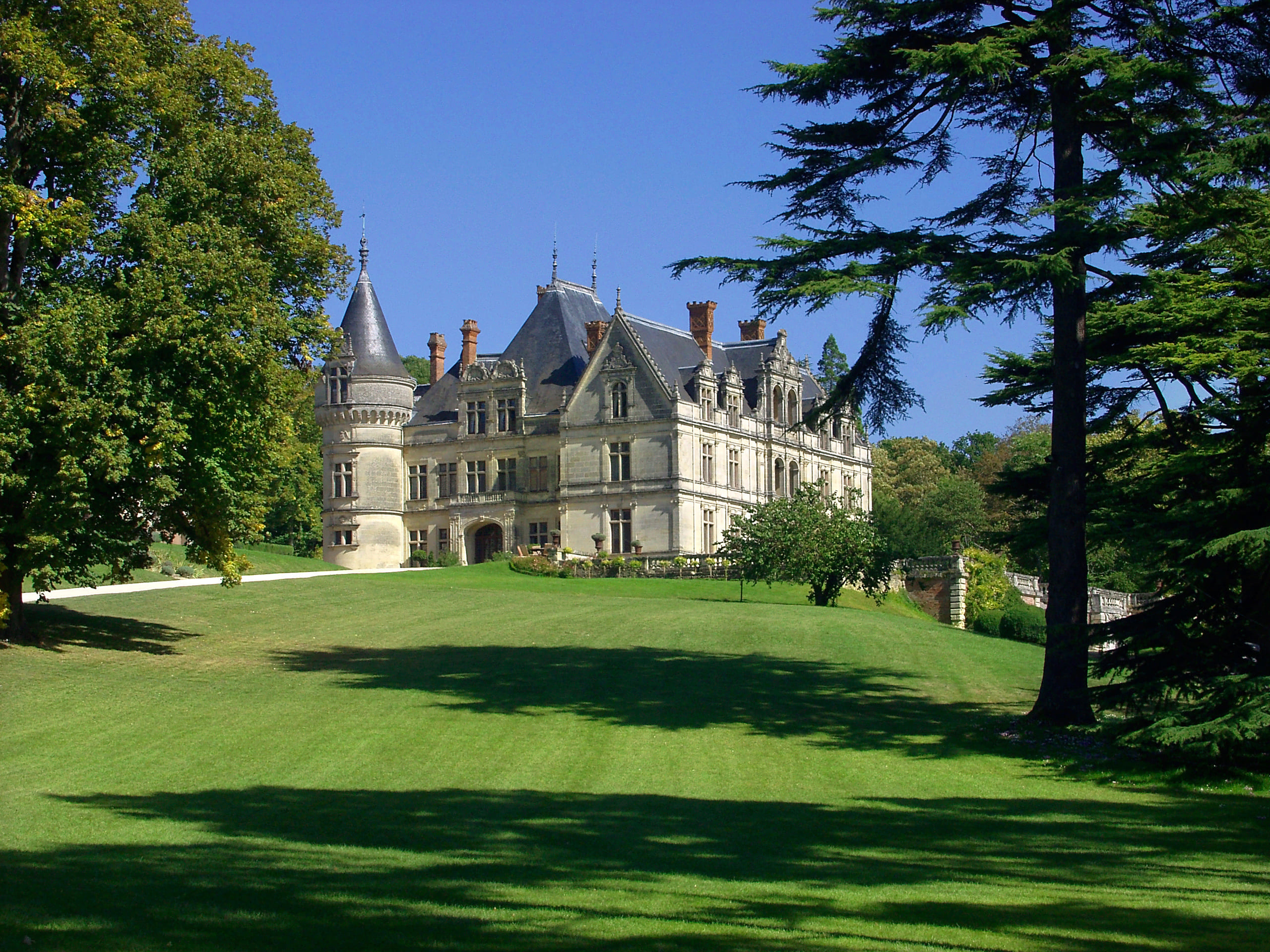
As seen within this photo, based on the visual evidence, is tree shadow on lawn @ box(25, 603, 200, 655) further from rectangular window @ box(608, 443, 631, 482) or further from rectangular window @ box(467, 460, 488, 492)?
rectangular window @ box(467, 460, 488, 492)

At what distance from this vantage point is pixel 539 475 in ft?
197

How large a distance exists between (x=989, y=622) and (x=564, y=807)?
1435 inches

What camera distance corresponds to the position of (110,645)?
916 inches

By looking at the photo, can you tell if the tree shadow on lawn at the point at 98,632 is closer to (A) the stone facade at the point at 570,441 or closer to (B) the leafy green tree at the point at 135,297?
(B) the leafy green tree at the point at 135,297

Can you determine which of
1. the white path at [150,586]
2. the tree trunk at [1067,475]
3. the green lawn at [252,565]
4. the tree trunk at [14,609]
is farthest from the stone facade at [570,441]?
the tree trunk at [1067,475]

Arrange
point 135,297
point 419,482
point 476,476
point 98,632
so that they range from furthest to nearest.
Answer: point 419,482 < point 476,476 < point 98,632 < point 135,297

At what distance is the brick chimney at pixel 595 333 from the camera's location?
59906 mm

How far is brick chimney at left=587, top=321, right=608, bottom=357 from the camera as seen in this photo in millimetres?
59906

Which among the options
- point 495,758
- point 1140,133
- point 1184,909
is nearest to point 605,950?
point 1184,909

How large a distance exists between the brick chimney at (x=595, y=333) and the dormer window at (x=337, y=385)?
1183cm

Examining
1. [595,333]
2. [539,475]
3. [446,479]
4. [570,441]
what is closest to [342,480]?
[446,479]

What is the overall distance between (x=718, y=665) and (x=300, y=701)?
8.12 metres

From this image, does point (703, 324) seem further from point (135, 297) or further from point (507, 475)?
point (135, 297)

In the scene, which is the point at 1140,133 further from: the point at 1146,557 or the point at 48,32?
the point at 48,32
